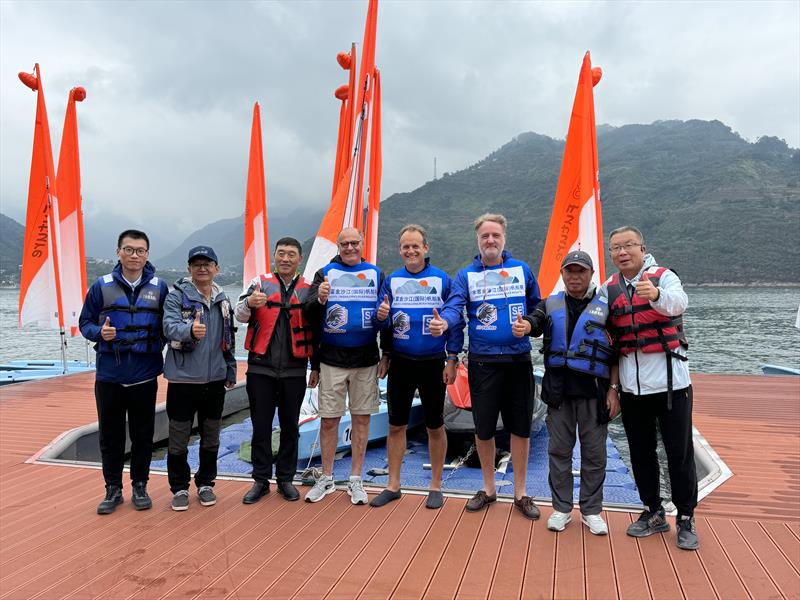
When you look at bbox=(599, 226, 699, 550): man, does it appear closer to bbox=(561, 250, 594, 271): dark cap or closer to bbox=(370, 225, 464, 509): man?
bbox=(561, 250, 594, 271): dark cap

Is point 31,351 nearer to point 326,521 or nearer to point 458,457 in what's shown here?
point 458,457

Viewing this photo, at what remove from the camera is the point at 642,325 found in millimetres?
2426

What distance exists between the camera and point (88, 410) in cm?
599

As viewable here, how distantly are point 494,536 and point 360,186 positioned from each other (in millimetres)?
3115

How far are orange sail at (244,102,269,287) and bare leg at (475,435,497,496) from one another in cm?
577

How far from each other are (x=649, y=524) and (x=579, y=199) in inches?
155

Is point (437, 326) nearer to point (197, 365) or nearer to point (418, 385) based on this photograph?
point (418, 385)

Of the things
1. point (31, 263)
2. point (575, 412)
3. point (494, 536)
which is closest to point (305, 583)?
point (494, 536)

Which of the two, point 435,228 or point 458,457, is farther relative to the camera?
point 435,228

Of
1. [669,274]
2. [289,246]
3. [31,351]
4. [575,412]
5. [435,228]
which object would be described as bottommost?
[31,351]

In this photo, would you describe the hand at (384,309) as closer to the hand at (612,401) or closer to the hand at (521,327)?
the hand at (521,327)

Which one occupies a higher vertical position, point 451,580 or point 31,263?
point 31,263

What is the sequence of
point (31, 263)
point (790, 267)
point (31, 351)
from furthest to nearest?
1. point (790, 267)
2. point (31, 351)
3. point (31, 263)

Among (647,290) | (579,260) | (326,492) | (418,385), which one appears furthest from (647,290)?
(326,492)
